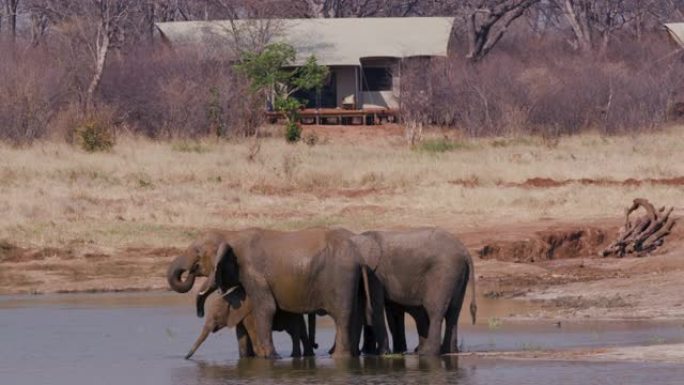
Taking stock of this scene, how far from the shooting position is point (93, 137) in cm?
3444

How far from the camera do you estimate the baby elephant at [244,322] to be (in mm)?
13938

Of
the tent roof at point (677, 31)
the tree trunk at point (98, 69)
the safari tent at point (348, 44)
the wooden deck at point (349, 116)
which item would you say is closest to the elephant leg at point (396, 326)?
the tree trunk at point (98, 69)

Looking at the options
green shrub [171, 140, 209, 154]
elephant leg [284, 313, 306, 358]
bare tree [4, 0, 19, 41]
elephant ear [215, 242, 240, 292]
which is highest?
bare tree [4, 0, 19, 41]

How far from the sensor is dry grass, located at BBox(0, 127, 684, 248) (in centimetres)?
2405

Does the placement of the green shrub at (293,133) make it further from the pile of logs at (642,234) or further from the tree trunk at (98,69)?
the pile of logs at (642,234)

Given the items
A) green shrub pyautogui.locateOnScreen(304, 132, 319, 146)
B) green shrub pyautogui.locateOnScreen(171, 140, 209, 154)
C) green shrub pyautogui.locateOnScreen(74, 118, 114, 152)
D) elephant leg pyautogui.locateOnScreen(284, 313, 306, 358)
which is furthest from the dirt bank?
green shrub pyautogui.locateOnScreen(304, 132, 319, 146)

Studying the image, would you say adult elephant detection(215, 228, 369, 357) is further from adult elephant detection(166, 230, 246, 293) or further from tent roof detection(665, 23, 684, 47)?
tent roof detection(665, 23, 684, 47)

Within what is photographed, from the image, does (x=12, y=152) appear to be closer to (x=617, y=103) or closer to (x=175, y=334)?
(x=175, y=334)

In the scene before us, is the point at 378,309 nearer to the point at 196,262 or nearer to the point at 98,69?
the point at 196,262

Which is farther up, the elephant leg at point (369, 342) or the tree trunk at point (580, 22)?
the tree trunk at point (580, 22)

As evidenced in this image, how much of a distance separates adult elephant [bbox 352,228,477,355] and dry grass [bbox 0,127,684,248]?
928 cm

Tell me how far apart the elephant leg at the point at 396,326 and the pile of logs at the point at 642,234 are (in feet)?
25.7

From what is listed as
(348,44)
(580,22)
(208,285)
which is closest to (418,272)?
(208,285)

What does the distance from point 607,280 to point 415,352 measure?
5.35 metres
